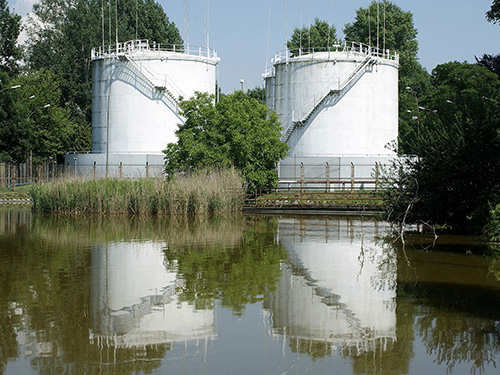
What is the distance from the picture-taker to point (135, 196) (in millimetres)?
35156

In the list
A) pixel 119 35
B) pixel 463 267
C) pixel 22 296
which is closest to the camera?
pixel 22 296

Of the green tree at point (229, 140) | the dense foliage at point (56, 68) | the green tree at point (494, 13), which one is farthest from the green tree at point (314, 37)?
the green tree at point (494, 13)

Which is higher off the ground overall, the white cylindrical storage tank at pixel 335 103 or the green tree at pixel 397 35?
the green tree at pixel 397 35

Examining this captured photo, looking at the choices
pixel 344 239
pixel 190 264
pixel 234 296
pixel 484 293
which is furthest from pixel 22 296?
pixel 344 239

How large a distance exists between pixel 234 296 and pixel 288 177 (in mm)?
39117

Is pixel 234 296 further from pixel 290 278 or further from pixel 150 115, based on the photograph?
pixel 150 115

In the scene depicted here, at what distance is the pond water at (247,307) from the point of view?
955 cm

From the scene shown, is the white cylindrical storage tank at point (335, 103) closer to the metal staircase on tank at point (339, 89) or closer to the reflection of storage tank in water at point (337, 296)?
the metal staircase on tank at point (339, 89)

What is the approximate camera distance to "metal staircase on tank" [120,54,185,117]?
5375cm

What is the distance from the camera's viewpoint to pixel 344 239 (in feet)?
81.3

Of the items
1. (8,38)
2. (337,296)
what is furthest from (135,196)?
(8,38)

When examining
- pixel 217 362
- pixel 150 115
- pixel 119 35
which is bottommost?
pixel 217 362

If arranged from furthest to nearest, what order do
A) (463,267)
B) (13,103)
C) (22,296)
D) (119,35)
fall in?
1. (119,35)
2. (13,103)
3. (463,267)
4. (22,296)

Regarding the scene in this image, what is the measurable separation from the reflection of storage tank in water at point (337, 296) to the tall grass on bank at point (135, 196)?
13228 mm
